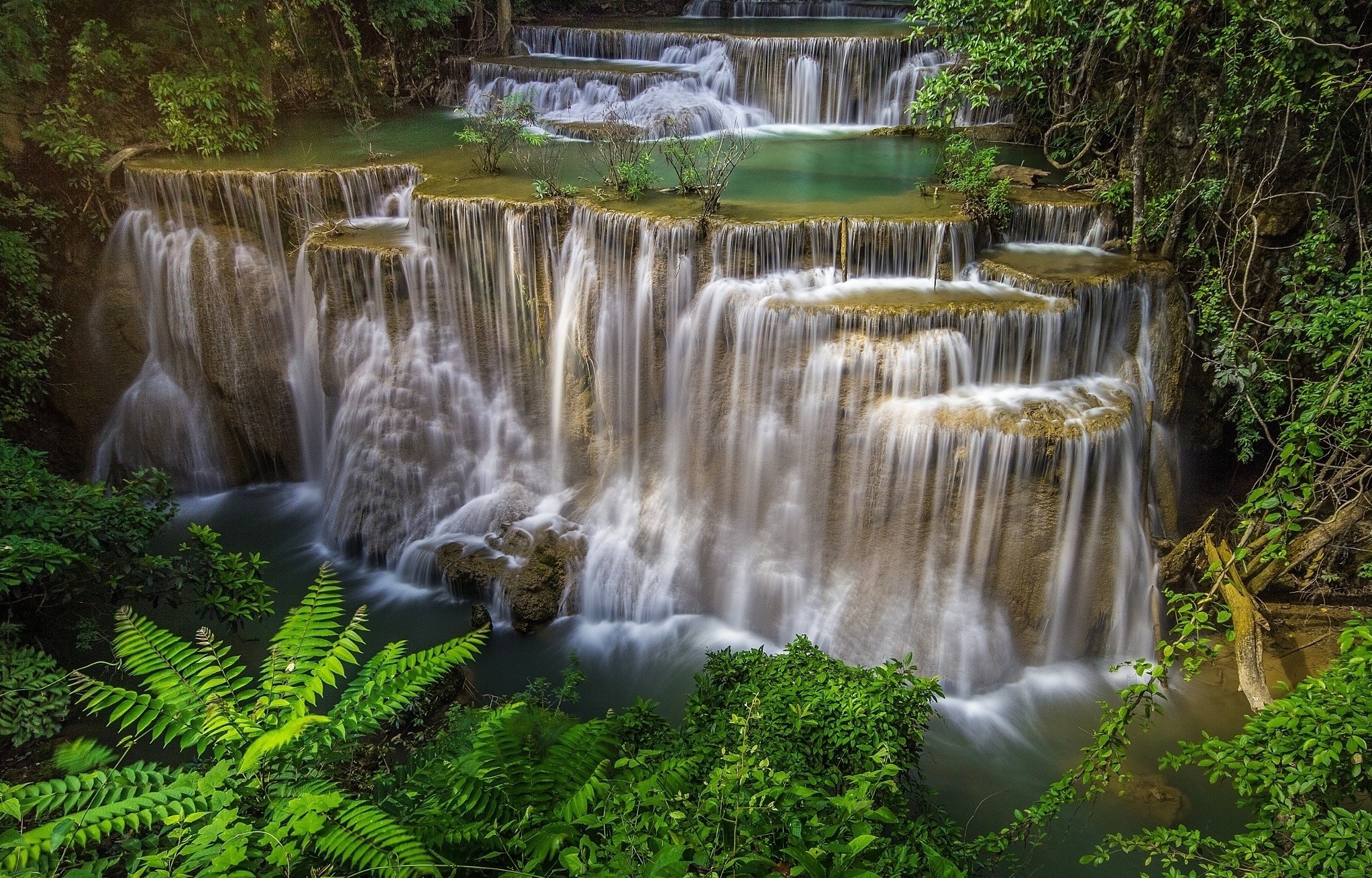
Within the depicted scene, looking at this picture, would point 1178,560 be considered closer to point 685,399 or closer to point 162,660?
point 685,399

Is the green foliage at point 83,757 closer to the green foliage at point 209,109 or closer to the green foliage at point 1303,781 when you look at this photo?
the green foliage at point 1303,781

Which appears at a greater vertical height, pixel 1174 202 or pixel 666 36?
pixel 666 36

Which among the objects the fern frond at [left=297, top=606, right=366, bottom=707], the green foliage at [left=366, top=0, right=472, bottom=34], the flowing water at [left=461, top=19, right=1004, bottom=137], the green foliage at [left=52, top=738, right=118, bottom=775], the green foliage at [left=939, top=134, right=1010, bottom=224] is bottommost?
the green foliage at [left=52, top=738, right=118, bottom=775]

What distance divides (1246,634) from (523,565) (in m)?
7.03

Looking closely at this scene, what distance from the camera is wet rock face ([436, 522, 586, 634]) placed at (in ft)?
29.2

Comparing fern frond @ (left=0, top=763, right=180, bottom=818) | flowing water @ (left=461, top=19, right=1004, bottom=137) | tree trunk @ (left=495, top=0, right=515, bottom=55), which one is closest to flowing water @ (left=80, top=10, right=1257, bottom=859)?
flowing water @ (left=461, top=19, right=1004, bottom=137)

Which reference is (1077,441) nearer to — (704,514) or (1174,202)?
(1174,202)

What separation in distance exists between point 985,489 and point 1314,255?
3882mm

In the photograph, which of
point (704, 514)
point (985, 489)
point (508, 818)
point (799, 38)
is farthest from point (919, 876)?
point (799, 38)

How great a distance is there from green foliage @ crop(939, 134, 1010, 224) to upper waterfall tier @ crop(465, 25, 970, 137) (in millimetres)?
4076

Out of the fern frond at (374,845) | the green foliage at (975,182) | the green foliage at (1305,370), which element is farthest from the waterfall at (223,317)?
the green foliage at (1305,370)

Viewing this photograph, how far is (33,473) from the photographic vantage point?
5.87 m

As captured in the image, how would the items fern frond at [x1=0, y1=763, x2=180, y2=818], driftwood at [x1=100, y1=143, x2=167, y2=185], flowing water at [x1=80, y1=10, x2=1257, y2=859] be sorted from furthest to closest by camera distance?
driftwood at [x1=100, y1=143, x2=167, y2=185] → flowing water at [x1=80, y1=10, x2=1257, y2=859] → fern frond at [x1=0, y1=763, x2=180, y2=818]

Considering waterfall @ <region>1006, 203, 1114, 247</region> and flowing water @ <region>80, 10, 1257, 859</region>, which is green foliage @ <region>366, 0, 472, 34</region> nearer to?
flowing water @ <region>80, 10, 1257, 859</region>
